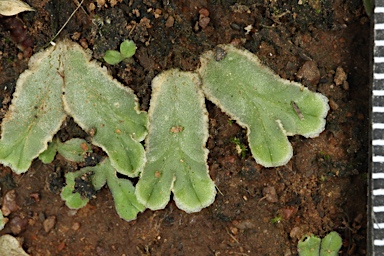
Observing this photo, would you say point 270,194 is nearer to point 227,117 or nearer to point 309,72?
point 227,117

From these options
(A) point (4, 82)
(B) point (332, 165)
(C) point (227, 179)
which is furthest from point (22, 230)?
(B) point (332, 165)

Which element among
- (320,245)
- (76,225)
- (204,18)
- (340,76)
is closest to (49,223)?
(76,225)

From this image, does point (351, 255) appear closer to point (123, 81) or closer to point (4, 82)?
point (123, 81)

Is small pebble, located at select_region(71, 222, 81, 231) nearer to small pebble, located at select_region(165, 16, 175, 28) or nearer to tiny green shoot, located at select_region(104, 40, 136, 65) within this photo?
tiny green shoot, located at select_region(104, 40, 136, 65)

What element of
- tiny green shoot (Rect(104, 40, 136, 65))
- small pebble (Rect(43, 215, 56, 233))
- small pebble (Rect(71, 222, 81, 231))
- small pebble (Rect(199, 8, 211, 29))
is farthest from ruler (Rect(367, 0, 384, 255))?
small pebble (Rect(43, 215, 56, 233))

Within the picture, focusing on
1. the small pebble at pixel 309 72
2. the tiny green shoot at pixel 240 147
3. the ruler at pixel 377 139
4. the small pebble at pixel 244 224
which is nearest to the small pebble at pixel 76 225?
the small pebble at pixel 244 224
